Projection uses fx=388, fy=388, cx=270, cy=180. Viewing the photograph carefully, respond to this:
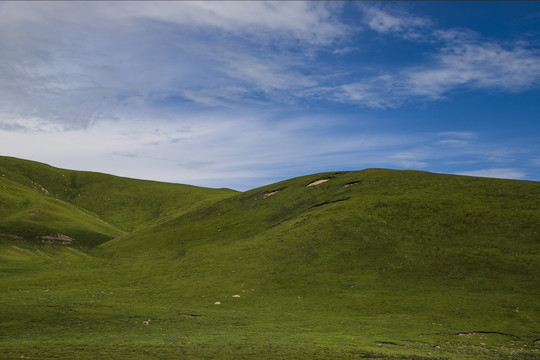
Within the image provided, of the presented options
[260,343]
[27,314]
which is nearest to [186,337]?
[260,343]

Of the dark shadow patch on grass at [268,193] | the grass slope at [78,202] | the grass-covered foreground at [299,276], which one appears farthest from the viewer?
the dark shadow patch on grass at [268,193]

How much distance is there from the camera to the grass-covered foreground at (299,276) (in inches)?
1382

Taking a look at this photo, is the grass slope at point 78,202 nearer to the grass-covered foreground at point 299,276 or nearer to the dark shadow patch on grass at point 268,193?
the grass-covered foreground at point 299,276

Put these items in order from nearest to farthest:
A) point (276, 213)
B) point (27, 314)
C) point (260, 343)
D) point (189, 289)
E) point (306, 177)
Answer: point (260, 343)
point (27, 314)
point (189, 289)
point (276, 213)
point (306, 177)

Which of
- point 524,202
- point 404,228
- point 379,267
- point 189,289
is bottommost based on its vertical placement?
point 189,289

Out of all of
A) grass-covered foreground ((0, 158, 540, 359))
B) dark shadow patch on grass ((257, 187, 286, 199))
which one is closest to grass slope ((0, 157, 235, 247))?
grass-covered foreground ((0, 158, 540, 359))

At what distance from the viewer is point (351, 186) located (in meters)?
93.8

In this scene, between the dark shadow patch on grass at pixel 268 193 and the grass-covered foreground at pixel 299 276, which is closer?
the grass-covered foreground at pixel 299 276

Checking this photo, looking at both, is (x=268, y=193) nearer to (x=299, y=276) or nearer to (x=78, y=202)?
(x=299, y=276)

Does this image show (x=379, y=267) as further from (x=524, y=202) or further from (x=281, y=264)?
(x=524, y=202)

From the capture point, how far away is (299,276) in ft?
198

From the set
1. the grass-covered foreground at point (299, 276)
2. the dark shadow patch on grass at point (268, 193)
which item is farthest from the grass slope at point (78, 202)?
the dark shadow patch on grass at point (268, 193)

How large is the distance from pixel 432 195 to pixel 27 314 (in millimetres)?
70632

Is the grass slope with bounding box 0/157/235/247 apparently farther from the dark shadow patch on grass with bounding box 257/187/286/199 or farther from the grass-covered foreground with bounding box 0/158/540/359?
the dark shadow patch on grass with bounding box 257/187/286/199
